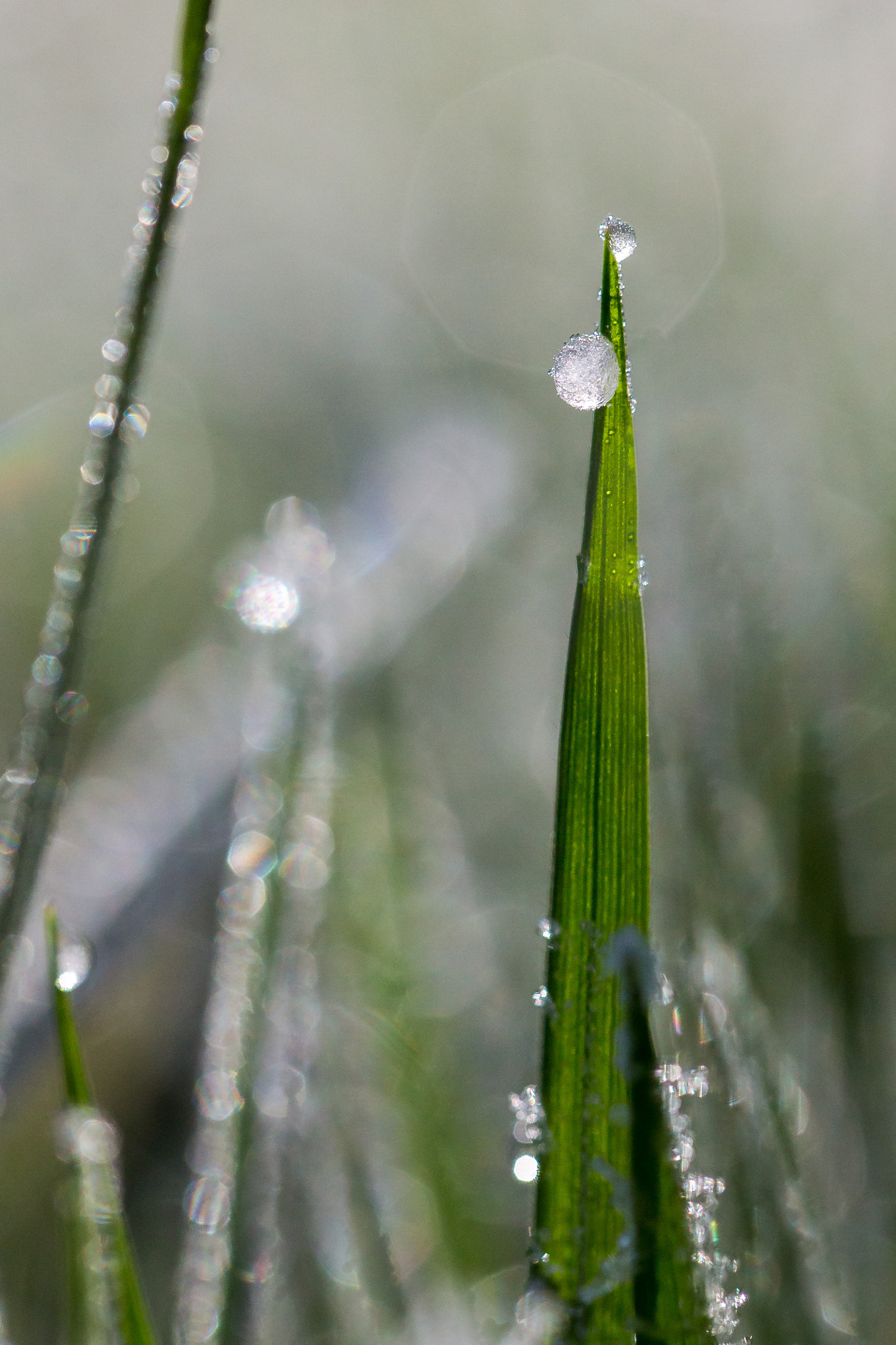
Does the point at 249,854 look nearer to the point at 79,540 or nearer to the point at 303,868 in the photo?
the point at 303,868

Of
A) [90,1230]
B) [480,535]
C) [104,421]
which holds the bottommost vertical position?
[90,1230]

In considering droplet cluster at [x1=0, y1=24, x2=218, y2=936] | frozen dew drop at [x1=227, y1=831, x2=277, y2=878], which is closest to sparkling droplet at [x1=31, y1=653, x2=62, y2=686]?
droplet cluster at [x1=0, y1=24, x2=218, y2=936]

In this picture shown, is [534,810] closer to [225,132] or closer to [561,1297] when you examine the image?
[561,1297]

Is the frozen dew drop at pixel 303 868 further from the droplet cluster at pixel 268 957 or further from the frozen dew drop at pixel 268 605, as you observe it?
the frozen dew drop at pixel 268 605

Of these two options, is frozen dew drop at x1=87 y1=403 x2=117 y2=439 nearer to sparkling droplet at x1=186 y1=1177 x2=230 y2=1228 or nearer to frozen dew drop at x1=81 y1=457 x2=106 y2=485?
frozen dew drop at x1=81 y1=457 x2=106 y2=485

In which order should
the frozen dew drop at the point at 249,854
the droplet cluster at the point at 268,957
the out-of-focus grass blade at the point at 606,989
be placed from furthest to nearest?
the frozen dew drop at the point at 249,854
the droplet cluster at the point at 268,957
the out-of-focus grass blade at the point at 606,989

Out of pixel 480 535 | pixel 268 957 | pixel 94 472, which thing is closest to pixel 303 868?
pixel 268 957

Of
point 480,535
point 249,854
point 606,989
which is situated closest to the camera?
point 606,989

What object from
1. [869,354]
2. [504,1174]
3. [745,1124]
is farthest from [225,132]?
[745,1124]

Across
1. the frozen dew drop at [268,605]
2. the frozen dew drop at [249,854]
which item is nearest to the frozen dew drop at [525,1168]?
the frozen dew drop at [249,854]
